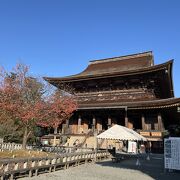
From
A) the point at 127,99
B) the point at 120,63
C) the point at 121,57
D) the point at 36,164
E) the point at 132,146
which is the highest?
the point at 121,57

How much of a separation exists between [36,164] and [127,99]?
1958 cm

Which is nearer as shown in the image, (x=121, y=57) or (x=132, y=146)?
(x=132, y=146)

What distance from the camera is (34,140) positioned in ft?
94.2

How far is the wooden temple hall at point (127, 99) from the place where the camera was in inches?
995

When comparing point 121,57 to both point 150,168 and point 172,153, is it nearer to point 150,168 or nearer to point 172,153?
point 150,168

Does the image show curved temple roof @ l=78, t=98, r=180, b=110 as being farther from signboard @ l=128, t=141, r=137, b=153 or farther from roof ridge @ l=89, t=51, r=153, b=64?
roof ridge @ l=89, t=51, r=153, b=64

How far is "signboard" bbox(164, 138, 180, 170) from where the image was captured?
11.8 meters

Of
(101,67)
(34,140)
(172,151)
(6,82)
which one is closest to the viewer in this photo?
(172,151)

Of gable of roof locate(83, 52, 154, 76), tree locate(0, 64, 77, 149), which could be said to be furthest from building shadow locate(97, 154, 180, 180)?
gable of roof locate(83, 52, 154, 76)

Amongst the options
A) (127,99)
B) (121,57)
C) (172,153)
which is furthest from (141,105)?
(121,57)

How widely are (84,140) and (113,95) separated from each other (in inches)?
299

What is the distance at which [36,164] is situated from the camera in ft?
35.4

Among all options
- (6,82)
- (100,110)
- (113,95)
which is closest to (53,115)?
(6,82)

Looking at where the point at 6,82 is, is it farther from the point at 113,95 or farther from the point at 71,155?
the point at 113,95
